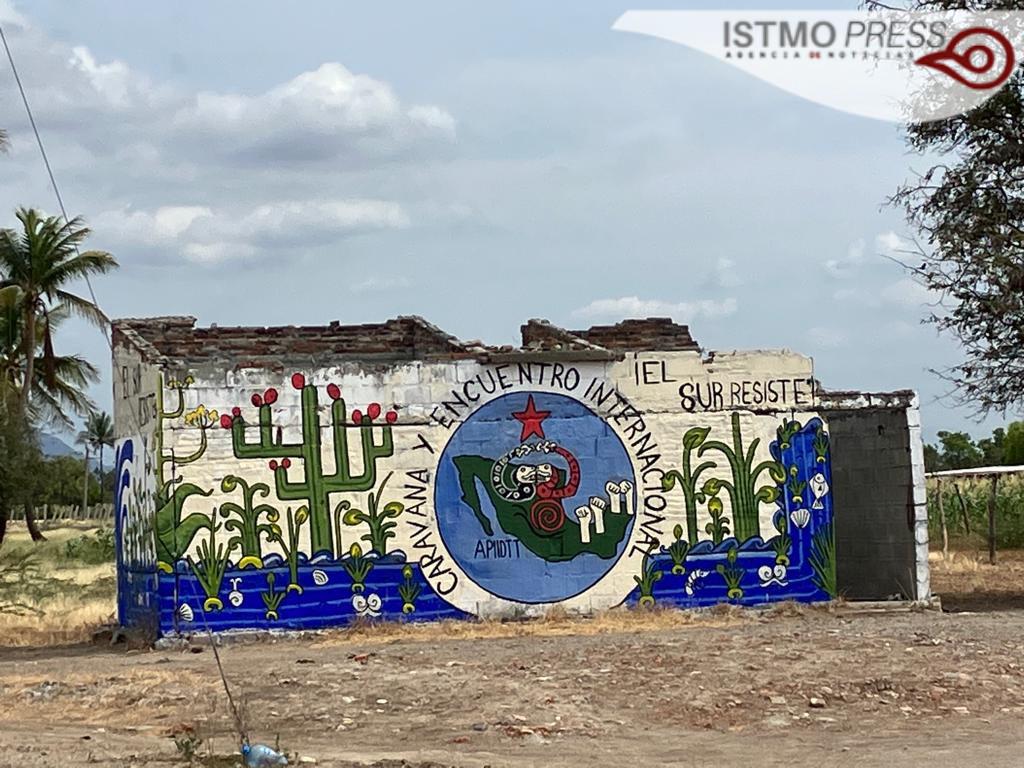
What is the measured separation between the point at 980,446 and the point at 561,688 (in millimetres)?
61341

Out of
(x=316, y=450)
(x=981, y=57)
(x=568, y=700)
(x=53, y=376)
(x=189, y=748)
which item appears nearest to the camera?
(x=189, y=748)

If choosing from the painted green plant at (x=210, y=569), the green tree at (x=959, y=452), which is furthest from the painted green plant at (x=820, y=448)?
the green tree at (x=959, y=452)

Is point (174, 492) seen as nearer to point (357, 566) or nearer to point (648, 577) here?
point (357, 566)

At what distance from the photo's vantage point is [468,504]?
17297 millimetres

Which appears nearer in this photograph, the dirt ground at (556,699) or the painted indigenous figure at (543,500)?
the dirt ground at (556,699)

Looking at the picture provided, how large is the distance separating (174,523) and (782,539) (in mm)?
7340

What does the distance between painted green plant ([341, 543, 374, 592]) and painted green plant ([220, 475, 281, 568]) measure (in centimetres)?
86

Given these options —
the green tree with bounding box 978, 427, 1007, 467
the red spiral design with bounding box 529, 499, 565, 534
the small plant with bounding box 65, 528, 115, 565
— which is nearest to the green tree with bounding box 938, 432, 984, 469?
the green tree with bounding box 978, 427, 1007, 467

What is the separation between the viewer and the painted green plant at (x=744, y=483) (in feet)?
59.0

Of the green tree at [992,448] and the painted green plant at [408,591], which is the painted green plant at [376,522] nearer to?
the painted green plant at [408,591]

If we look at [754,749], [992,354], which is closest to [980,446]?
[992,354]

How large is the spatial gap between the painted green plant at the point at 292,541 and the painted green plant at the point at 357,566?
1.84 ft

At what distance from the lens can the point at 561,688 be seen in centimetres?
1261

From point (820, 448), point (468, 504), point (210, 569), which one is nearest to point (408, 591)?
point (468, 504)
